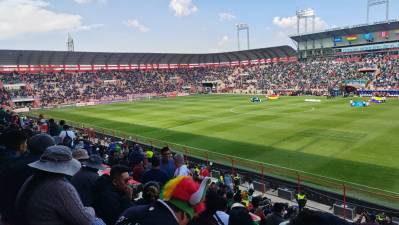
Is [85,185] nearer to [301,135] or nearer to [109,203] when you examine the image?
[109,203]

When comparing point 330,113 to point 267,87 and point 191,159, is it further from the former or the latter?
point 267,87

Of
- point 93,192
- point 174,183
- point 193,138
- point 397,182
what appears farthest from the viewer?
point 193,138

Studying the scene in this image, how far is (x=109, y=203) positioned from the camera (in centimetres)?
457

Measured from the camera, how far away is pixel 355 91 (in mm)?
61531

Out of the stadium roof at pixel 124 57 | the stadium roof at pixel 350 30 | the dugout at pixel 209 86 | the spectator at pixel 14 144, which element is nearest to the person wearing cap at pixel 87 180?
the spectator at pixel 14 144

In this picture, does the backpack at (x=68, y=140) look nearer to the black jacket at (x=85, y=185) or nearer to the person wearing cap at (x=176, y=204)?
the black jacket at (x=85, y=185)

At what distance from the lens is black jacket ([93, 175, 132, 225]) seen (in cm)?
454

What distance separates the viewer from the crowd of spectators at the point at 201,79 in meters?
67.1

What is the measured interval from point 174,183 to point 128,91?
3125 inches

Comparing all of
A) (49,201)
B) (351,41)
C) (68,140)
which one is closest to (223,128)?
(68,140)

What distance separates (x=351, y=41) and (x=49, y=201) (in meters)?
83.5

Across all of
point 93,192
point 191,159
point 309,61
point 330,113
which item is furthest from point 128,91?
point 93,192

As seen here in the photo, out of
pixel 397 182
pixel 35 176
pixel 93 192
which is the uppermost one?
pixel 35 176

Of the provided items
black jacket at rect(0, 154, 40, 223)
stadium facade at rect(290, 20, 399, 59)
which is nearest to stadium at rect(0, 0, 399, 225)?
black jacket at rect(0, 154, 40, 223)
